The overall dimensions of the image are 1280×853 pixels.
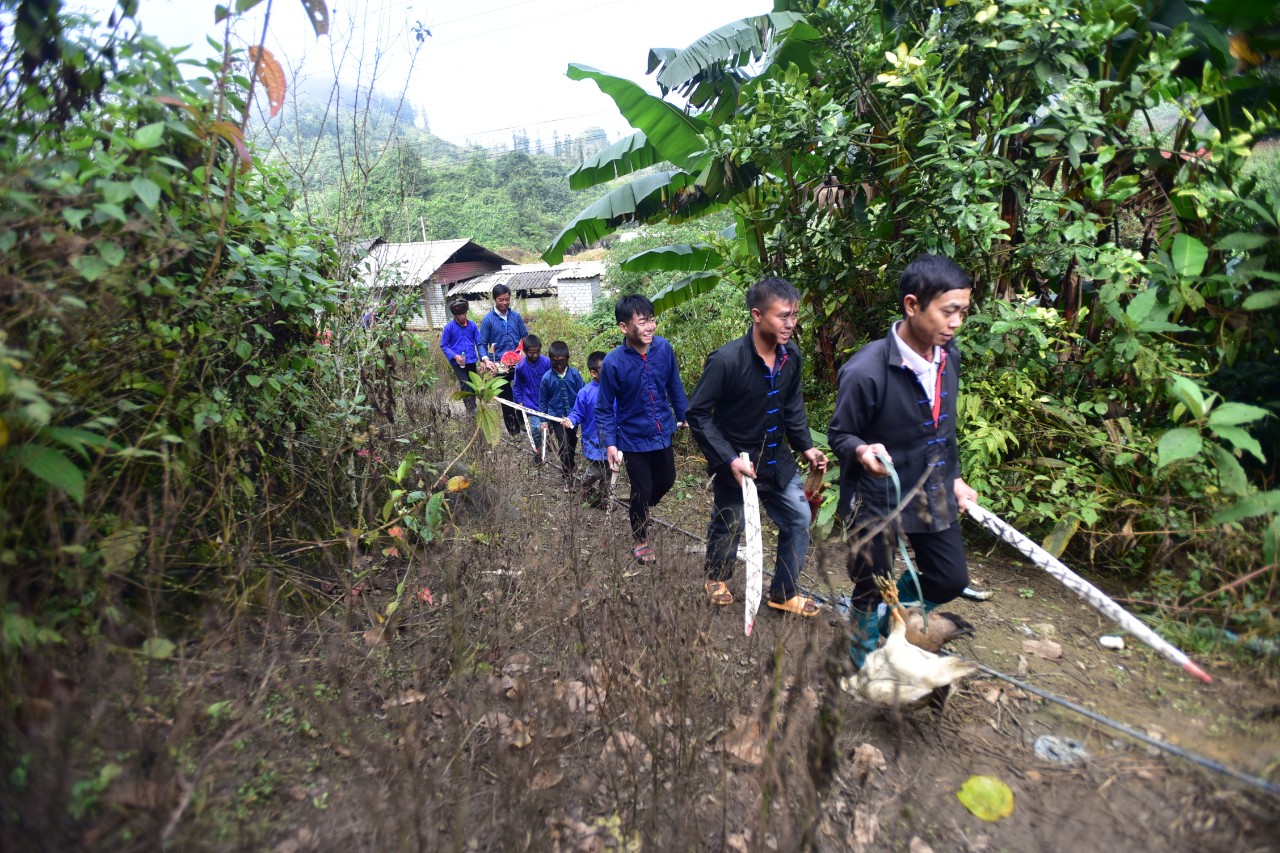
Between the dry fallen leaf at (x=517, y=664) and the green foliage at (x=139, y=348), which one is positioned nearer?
the green foliage at (x=139, y=348)

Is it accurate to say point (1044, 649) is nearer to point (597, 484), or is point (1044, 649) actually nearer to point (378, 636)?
point (378, 636)

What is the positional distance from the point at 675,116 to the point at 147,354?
5457mm

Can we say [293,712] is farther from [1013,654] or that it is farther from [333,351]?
[1013,654]

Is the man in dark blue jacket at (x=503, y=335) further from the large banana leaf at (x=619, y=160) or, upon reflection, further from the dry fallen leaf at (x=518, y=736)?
the dry fallen leaf at (x=518, y=736)

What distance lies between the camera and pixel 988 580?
4.24m

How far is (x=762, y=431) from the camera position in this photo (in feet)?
12.4

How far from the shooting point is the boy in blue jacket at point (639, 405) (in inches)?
179

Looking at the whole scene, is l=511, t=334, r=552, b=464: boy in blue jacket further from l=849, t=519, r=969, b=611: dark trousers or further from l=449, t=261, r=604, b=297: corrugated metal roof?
l=449, t=261, r=604, b=297: corrugated metal roof

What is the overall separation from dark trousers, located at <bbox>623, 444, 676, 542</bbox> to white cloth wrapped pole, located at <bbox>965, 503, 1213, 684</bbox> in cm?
218

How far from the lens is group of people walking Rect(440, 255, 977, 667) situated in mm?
2811

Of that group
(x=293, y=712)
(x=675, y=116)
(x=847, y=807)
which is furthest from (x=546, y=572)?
(x=675, y=116)

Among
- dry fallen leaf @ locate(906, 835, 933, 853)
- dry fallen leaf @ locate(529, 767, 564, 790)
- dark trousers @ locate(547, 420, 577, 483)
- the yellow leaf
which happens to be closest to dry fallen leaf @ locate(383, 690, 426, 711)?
dry fallen leaf @ locate(529, 767, 564, 790)

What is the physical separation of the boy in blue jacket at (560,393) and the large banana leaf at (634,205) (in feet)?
5.77

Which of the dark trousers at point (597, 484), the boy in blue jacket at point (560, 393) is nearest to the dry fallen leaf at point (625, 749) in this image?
the dark trousers at point (597, 484)
